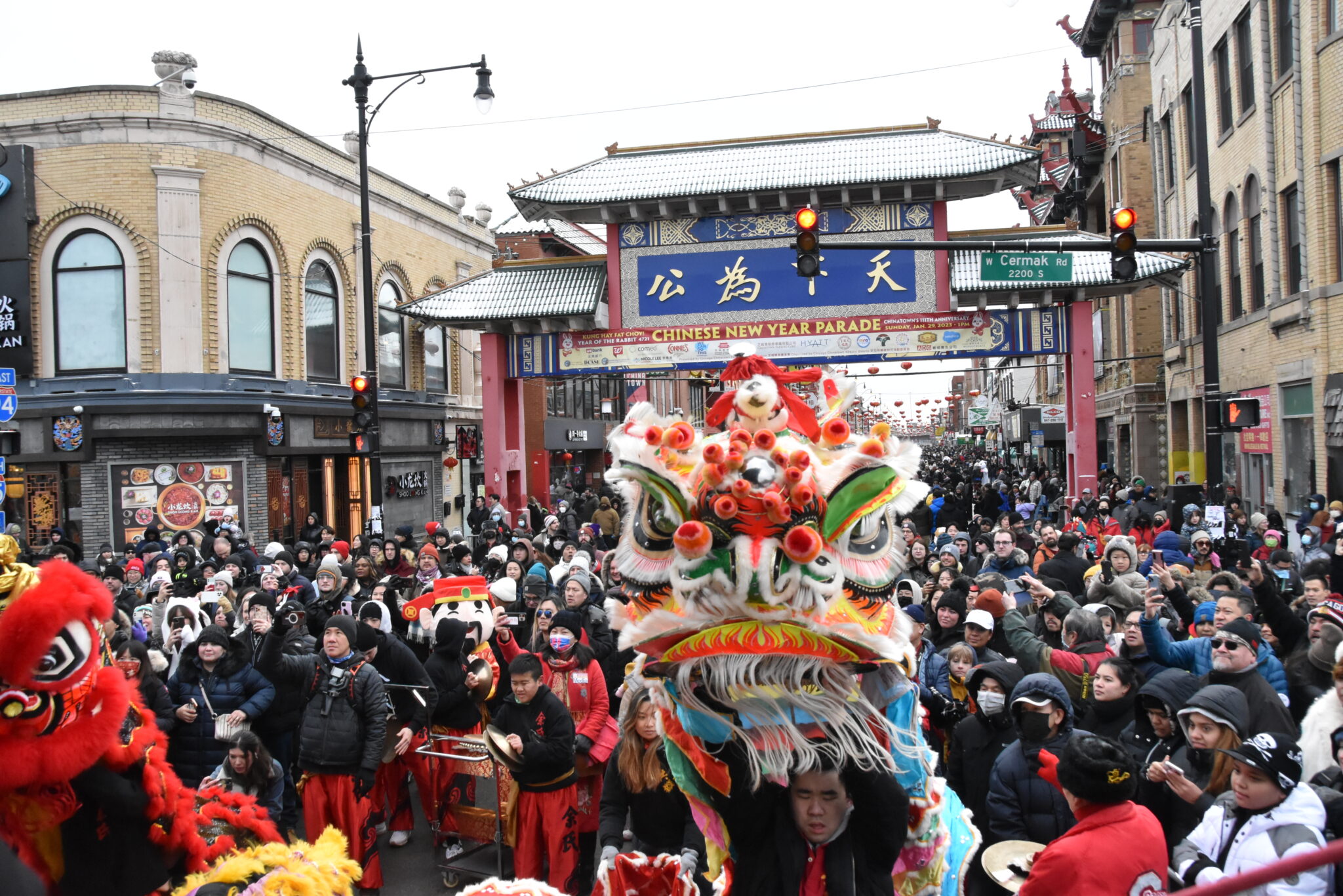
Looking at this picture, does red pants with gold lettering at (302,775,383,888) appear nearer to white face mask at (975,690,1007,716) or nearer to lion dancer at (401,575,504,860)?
lion dancer at (401,575,504,860)

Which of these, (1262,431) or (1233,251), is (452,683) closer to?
(1262,431)

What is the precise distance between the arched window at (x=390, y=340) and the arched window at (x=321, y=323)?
2017mm

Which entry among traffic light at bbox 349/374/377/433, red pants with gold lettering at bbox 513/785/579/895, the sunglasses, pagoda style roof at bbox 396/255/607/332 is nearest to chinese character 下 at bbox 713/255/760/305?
pagoda style roof at bbox 396/255/607/332

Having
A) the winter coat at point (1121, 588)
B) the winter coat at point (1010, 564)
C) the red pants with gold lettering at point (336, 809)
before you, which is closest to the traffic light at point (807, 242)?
the winter coat at point (1010, 564)

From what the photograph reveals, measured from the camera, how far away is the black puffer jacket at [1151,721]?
14.9 feet

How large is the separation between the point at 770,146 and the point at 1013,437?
34.4 metres

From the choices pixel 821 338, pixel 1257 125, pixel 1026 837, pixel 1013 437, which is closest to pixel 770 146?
pixel 821 338

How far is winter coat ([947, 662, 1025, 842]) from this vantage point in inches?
200

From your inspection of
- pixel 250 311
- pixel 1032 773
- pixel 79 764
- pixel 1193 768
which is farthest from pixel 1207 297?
pixel 250 311

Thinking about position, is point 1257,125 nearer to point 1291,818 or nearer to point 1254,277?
point 1254,277

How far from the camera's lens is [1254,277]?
18.4m

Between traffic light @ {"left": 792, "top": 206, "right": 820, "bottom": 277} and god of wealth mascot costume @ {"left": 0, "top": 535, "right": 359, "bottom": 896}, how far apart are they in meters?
8.72

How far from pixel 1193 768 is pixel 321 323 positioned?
2143 centimetres

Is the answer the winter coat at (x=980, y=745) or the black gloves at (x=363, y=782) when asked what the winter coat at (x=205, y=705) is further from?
the winter coat at (x=980, y=745)
